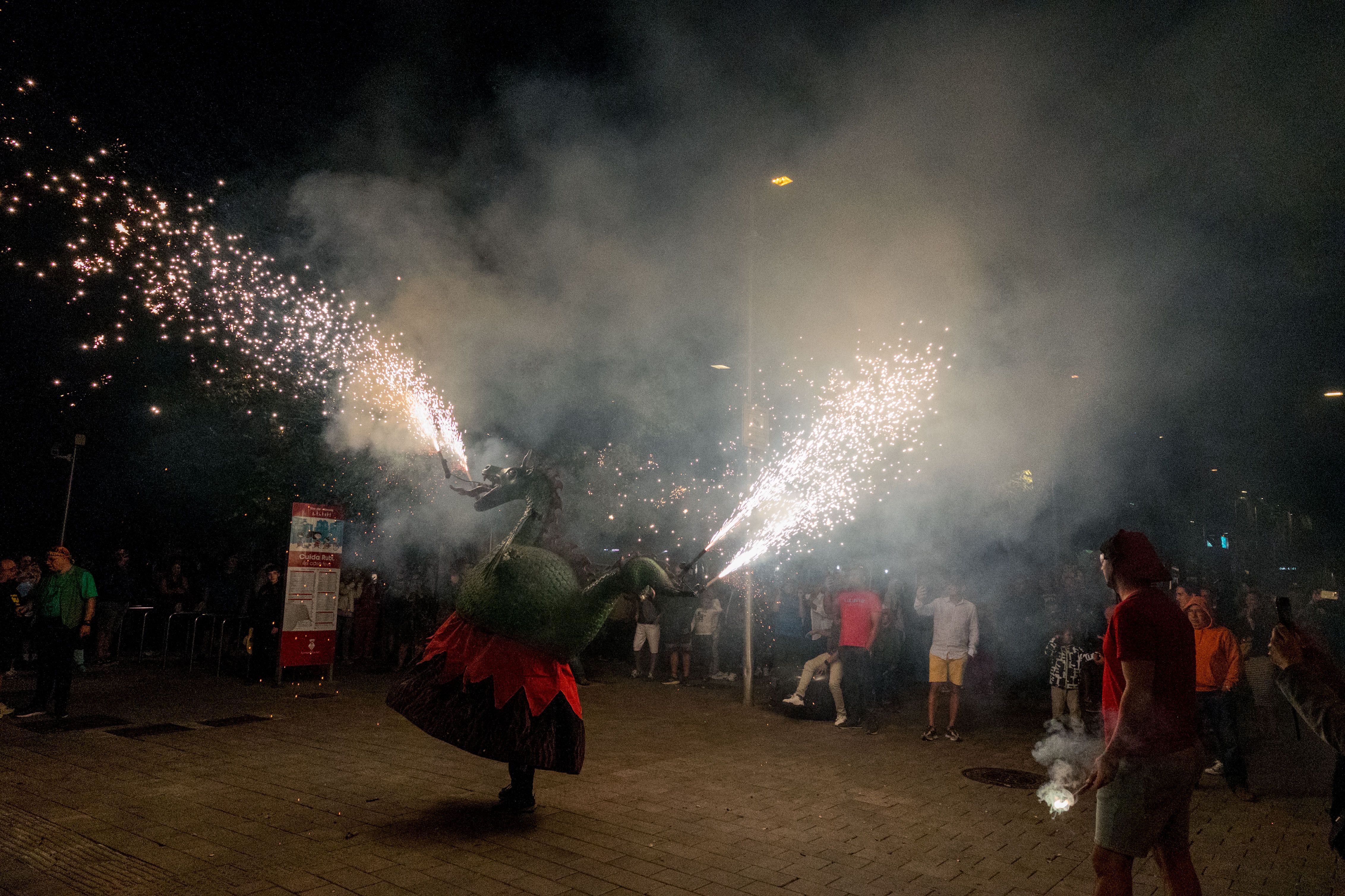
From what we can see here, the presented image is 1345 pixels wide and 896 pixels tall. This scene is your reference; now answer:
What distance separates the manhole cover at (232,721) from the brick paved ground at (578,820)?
170 millimetres

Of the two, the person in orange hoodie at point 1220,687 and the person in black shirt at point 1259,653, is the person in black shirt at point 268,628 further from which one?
the person in black shirt at point 1259,653

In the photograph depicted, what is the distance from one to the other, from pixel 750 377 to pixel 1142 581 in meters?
7.39

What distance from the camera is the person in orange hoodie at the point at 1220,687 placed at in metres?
6.22

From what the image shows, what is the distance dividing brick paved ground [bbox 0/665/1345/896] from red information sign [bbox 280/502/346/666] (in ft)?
6.75

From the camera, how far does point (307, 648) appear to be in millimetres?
10141

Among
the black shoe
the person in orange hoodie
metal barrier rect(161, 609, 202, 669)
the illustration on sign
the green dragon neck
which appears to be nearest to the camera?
the black shoe

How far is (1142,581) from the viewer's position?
124 inches

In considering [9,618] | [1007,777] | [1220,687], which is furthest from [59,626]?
[1220,687]

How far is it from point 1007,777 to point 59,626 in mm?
9011

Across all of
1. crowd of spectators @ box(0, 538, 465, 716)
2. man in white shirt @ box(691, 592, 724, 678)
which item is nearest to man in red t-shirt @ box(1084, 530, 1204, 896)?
man in white shirt @ box(691, 592, 724, 678)

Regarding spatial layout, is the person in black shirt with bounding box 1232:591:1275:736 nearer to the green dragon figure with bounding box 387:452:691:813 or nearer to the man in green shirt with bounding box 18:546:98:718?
the green dragon figure with bounding box 387:452:691:813

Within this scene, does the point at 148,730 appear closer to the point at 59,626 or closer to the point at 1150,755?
the point at 59,626

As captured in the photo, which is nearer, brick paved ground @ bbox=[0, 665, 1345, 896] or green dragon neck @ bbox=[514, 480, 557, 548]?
brick paved ground @ bbox=[0, 665, 1345, 896]

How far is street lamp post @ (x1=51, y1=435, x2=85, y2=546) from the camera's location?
41.8 ft
